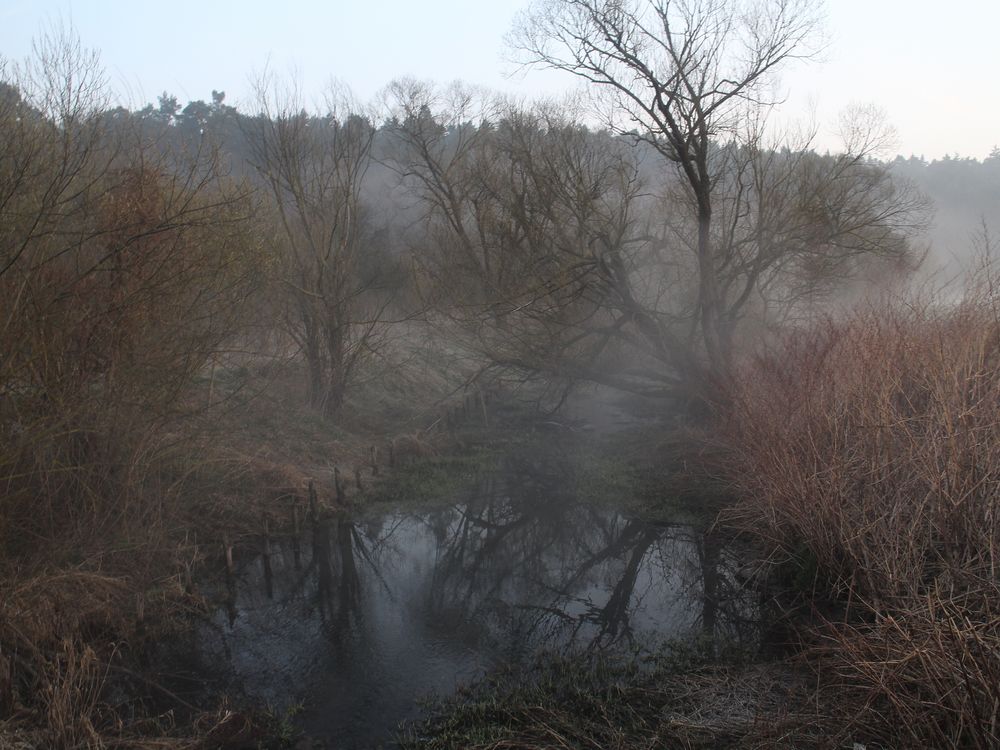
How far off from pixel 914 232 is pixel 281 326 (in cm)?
1480

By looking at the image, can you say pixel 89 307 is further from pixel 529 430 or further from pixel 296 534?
pixel 529 430

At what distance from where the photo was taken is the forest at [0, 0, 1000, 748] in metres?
5.64

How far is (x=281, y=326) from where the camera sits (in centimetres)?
1433

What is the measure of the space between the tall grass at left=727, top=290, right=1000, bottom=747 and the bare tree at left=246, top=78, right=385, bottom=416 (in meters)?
8.76

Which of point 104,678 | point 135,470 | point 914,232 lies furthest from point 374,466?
point 914,232

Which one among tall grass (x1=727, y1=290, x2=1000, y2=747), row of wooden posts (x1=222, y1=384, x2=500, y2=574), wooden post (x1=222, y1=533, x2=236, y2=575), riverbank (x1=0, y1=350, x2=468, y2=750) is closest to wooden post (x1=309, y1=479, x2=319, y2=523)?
row of wooden posts (x1=222, y1=384, x2=500, y2=574)

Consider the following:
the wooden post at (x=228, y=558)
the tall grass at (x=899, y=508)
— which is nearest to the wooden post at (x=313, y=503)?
the wooden post at (x=228, y=558)

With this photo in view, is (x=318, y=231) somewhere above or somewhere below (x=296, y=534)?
above

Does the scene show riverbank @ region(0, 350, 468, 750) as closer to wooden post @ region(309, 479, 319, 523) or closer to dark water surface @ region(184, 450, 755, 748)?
wooden post @ region(309, 479, 319, 523)

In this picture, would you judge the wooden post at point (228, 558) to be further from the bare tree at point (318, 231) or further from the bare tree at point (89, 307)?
the bare tree at point (318, 231)

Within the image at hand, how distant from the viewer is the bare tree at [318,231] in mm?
14469

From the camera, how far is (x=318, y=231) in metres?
14.7

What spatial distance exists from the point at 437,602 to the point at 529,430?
8317 mm

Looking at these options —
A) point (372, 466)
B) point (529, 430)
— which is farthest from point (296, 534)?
point (529, 430)
